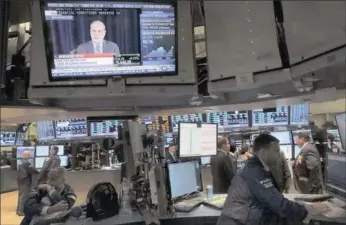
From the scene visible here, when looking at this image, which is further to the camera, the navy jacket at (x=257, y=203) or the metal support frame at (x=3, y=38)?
the navy jacket at (x=257, y=203)

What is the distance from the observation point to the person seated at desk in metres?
3.43

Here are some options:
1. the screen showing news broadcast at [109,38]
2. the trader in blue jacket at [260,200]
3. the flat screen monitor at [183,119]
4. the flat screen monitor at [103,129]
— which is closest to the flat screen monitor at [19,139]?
the flat screen monitor at [103,129]

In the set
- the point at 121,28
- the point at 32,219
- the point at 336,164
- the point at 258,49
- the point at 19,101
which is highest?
the point at 121,28

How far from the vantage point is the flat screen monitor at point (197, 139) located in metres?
3.94

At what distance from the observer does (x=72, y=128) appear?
28.4ft

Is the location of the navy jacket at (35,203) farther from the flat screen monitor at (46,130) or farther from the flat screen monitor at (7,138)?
the flat screen monitor at (7,138)

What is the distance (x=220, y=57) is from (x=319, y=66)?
0.67 meters

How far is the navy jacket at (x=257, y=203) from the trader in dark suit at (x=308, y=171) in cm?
297

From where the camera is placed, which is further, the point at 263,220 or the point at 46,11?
the point at 263,220

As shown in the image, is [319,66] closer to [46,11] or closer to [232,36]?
[232,36]

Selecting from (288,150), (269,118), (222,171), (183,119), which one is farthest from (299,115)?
Result: (222,171)

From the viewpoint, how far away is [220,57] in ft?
8.07

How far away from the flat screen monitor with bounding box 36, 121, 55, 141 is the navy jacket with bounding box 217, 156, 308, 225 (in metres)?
6.69

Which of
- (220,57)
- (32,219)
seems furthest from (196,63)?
(32,219)
